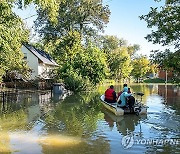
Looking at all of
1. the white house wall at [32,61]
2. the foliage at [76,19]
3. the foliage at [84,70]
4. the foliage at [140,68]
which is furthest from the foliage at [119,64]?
the foliage at [84,70]

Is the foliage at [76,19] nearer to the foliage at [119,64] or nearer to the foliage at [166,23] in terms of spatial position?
the foliage at [119,64]

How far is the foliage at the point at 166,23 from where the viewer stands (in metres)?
12.8

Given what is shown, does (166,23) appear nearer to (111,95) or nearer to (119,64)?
(111,95)

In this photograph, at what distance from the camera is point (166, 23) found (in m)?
13.4

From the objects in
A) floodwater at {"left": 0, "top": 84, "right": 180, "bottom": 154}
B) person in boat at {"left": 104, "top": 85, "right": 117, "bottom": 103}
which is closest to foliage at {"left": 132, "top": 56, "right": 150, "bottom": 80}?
person in boat at {"left": 104, "top": 85, "right": 117, "bottom": 103}

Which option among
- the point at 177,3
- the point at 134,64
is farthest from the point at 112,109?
the point at 134,64

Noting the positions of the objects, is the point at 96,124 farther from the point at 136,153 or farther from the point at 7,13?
Answer: the point at 7,13

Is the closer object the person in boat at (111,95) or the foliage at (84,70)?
the person in boat at (111,95)

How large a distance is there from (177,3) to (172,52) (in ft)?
6.86

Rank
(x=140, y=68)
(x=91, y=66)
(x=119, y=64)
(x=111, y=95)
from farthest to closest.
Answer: (x=140, y=68) < (x=119, y=64) < (x=91, y=66) < (x=111, y=95)

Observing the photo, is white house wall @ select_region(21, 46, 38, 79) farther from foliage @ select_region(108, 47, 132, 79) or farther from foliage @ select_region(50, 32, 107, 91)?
foliage @ select_region(108, 47, 132, 79)

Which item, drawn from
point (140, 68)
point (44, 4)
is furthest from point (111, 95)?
point (140, 68)

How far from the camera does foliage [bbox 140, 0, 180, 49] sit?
504 inches

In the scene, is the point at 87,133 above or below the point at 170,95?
below
